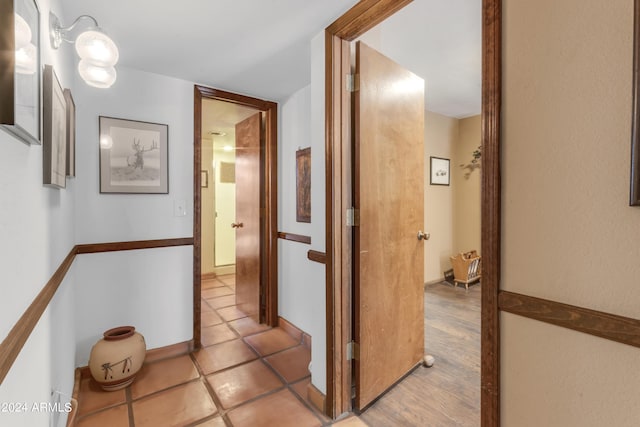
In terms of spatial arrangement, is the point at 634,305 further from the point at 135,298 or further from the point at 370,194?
the point at 135,298

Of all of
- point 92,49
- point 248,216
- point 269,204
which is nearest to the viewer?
point 92,49

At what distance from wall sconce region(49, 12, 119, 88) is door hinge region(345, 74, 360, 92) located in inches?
45.0

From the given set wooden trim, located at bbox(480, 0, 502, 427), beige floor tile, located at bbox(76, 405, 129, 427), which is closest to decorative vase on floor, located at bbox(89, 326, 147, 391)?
beige floor tile, located at bbox(76, 405, 129, 427)

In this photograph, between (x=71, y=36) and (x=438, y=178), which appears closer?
(x=71, y=36)

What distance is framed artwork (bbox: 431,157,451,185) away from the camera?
4.24m

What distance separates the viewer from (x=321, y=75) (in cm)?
176

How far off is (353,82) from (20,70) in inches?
55.9

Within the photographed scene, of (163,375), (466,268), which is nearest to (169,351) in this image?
(163,375)

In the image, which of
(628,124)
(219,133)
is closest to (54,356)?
(628,124)

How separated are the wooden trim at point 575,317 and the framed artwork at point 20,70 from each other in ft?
4.49

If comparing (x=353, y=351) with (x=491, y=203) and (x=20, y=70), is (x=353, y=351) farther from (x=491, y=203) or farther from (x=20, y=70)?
(x=20, y=70)

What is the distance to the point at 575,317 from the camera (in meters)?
0.82

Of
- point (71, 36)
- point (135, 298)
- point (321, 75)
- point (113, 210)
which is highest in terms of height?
point (71, 36)

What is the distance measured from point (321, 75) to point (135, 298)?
2141mm
